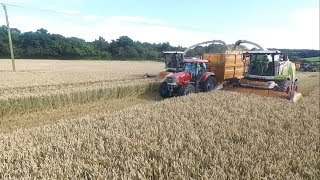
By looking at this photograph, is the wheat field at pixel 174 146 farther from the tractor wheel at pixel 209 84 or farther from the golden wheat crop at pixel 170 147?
the tractor wheel at pixel 209 84

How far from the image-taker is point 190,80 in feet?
47.1

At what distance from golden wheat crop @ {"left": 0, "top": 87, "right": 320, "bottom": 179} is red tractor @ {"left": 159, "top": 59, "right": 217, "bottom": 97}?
614cm

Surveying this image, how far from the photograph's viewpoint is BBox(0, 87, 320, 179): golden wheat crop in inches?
148

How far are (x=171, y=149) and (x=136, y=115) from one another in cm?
305

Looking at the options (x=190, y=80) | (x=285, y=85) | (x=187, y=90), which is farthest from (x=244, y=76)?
(x=187, y=90)

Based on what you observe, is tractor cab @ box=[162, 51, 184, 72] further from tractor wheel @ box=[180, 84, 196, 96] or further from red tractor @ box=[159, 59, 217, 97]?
tractor wheel @ box=[180, 84, 196, 96]

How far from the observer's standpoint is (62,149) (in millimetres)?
4637

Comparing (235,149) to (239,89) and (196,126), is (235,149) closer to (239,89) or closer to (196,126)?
(196,126)

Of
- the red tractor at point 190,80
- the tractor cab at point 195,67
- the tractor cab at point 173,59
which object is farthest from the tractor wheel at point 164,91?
the tractor cab at point 173,59

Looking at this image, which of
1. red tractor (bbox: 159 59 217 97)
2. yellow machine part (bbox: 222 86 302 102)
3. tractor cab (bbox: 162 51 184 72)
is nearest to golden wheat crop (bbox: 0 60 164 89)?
tractor cab (bbox: 162 51 184 72)

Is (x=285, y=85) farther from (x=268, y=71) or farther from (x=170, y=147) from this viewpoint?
(x=170, y=147)

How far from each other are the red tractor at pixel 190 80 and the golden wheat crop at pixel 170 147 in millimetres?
6141

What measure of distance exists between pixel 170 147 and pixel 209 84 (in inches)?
406

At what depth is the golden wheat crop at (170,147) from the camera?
148 inches
